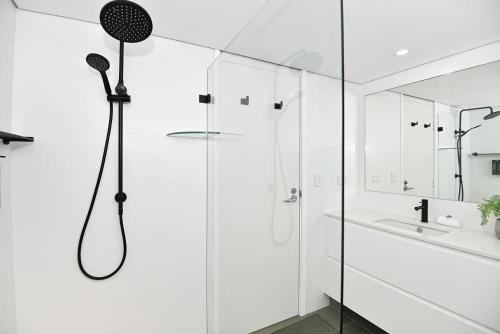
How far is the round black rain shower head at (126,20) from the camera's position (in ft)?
2.73

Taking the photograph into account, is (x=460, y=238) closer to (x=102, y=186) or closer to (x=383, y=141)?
(x=383, y=141)

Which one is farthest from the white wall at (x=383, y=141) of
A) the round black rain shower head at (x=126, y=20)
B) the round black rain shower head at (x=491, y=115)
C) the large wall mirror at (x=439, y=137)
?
the round black rain shower head at (x=126, y=20)

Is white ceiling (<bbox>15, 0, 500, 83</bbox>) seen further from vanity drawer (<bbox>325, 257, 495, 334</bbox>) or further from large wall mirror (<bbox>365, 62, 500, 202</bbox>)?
vanity drawer (<bbox>325, 257, 495, 334</bbox>)

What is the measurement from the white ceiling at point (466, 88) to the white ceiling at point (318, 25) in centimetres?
16

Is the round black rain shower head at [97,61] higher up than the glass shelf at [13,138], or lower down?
higher up

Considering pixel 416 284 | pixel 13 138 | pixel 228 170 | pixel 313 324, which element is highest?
pixel 13 138

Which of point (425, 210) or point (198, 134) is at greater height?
point (198, 134)

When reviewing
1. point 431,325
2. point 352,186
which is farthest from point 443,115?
point 431,325

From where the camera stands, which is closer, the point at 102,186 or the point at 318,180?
the point at 318,180

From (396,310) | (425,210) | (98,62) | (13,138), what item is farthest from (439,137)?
(13,138)

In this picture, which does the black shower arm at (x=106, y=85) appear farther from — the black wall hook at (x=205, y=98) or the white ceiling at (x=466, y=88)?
the white ceiling at (x=466, y=88)

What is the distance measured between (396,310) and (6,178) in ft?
7.55

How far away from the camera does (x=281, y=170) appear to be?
2.88ft

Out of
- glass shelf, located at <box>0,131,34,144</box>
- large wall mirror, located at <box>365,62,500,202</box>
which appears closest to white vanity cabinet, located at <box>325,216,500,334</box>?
large wall mirror, located at <box>365,62,500,202</box>
